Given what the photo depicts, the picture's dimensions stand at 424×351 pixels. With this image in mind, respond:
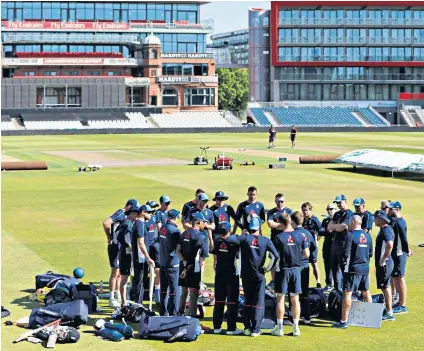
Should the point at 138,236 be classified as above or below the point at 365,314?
above

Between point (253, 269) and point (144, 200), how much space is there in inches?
790

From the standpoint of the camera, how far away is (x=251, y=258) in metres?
15.7

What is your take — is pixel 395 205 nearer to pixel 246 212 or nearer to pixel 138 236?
pixel 246 212

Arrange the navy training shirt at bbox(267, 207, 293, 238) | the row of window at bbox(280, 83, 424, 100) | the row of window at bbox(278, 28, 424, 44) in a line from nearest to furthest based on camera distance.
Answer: the navy training shirt at bbox(267, 207, 293, 238) < the row of window at bbox(278, 28, 424, 44) < the row of window at bbox(280, 83, 424, 100)

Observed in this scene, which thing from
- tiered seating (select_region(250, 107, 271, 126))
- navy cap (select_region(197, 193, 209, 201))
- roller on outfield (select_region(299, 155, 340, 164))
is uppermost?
tiered seating (select_region(250, 107, 271, 126))

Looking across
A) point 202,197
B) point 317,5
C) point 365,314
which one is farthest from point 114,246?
point 317,5

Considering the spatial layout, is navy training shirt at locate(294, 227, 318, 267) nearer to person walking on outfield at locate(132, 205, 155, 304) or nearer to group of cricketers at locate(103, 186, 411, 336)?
group of cricketers at locate(103, 186, 411, 336)

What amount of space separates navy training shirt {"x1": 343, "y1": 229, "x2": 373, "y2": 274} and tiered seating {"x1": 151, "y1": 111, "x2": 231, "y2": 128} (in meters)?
102

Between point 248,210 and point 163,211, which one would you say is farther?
point 248,210

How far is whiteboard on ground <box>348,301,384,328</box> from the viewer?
16.6m

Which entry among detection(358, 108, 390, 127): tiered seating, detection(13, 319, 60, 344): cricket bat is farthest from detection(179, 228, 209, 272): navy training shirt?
detection(358, 108, 390, 127): tiered seating

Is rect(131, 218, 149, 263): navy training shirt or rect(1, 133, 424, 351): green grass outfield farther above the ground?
rect(131, 218, 149, 263): navy training shirt

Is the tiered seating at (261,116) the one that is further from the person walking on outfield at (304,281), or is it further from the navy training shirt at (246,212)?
the person walking on outfield at (304,281)

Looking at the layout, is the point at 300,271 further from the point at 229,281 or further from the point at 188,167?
the point at 188,167
